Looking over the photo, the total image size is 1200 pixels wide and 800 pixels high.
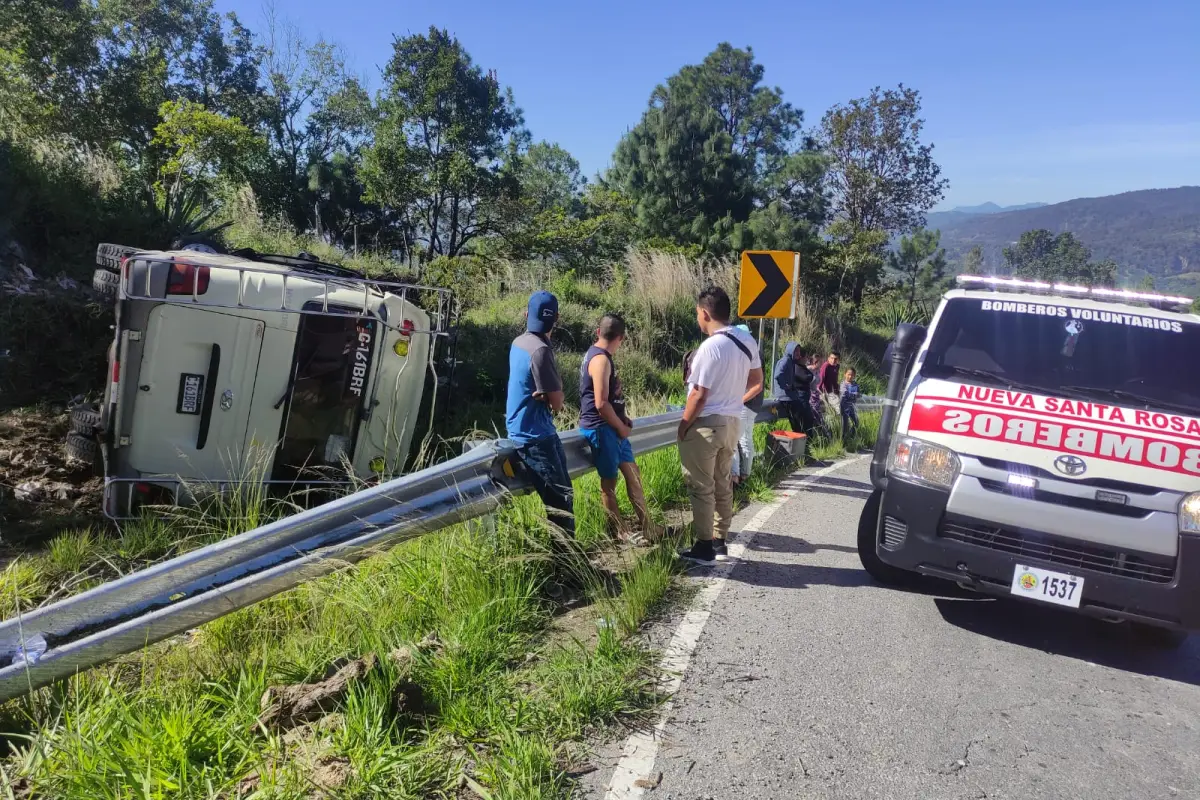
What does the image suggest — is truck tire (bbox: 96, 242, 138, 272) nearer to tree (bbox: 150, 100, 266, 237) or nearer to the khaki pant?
the khaki pant

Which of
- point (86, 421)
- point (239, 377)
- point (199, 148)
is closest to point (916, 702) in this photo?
point (239, 377)

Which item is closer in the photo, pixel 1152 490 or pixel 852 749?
pixel 852 749

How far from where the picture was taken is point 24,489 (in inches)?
279

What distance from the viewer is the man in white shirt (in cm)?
556

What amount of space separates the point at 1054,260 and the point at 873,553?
8395 centimetres

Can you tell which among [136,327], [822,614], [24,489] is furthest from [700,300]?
[24,489]

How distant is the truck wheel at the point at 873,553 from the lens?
5.50 metres

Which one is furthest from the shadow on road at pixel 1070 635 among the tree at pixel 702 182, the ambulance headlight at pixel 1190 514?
the tree at pixel 702 182

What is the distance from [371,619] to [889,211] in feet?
120

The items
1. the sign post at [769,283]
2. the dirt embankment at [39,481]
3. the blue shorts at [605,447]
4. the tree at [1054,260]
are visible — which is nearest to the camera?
the blue shorts at [605,447]

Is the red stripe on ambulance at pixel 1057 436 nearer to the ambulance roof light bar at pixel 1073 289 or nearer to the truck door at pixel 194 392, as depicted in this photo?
the ambulance roof light bar at pixel 1073 289

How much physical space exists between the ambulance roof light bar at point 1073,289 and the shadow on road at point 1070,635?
7.38 feet

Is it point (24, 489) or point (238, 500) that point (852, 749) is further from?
point (24, 489)

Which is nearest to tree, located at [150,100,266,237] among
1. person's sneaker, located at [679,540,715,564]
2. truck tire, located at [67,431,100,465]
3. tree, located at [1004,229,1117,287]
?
truck tire, located at [67,431,100,465]
